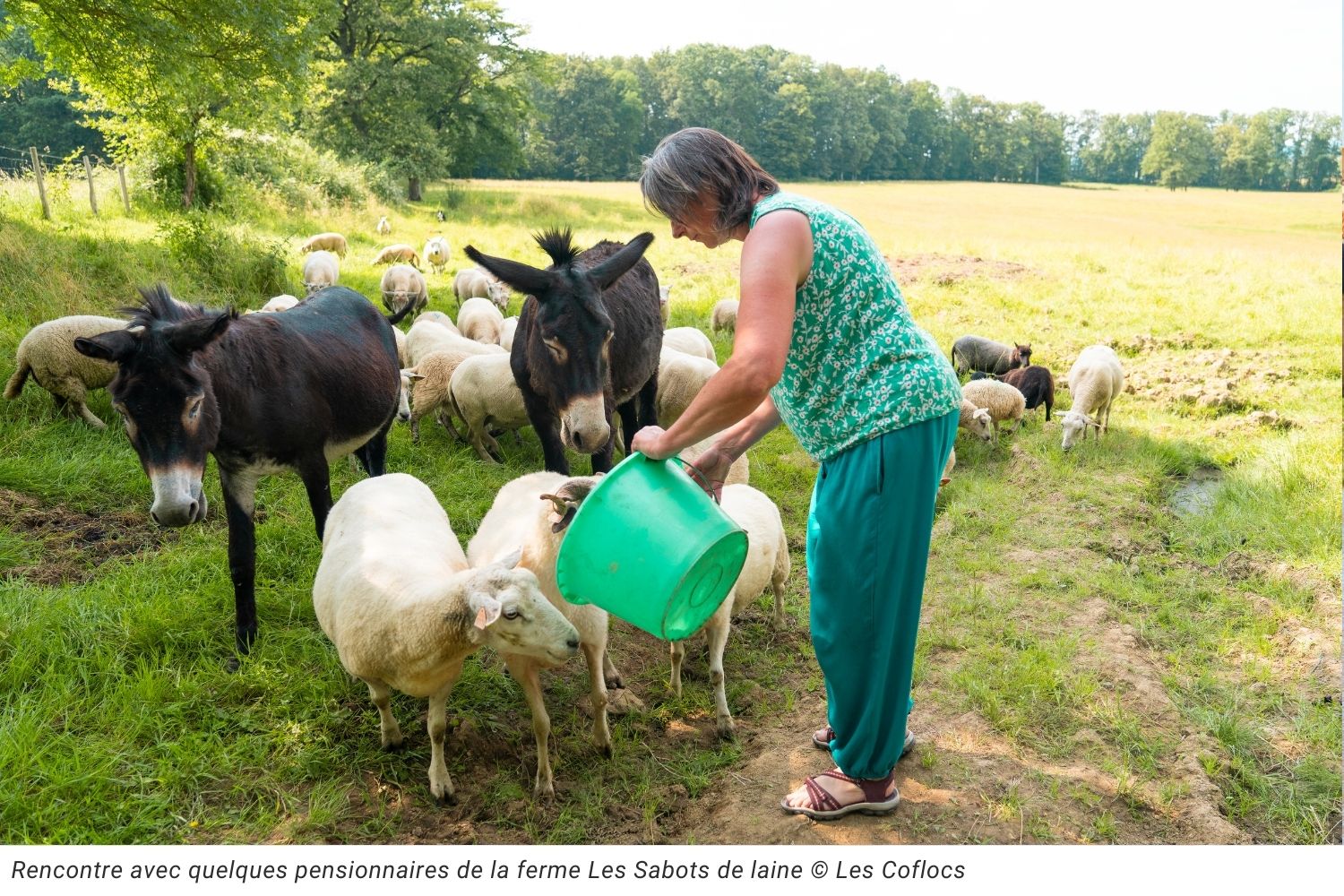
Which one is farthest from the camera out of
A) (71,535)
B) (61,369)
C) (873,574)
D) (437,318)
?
(437,318)

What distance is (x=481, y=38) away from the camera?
122 ft

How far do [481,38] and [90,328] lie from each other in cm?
3433

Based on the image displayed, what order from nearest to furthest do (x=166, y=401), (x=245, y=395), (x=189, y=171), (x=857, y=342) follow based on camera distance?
1. (x=857, y=342)
2. (x=166, y=401)
3. (x=245, y=395)
4. (x=189, y=171)

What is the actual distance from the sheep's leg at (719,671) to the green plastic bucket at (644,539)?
155 cm

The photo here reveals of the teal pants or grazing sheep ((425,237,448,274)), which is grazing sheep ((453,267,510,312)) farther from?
the teal pants

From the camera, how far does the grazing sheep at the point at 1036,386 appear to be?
10891 mm

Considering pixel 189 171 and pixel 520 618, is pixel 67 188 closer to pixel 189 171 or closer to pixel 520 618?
pixel 189 171

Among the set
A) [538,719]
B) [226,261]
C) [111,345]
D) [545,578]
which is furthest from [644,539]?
[226,261]

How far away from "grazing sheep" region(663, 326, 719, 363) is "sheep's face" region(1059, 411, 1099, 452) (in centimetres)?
411

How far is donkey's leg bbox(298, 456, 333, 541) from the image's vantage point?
192 inches

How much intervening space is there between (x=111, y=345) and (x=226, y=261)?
8935 millimetres

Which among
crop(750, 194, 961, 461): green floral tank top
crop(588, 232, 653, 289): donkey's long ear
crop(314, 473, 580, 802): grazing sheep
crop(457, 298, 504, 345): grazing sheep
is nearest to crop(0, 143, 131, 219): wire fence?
crop(457, 298, 504, 345): grazing sheep

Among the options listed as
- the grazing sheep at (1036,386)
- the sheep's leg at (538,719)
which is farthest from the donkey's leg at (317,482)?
the grazing sheep at (1036,386)

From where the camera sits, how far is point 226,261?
37.8ft
